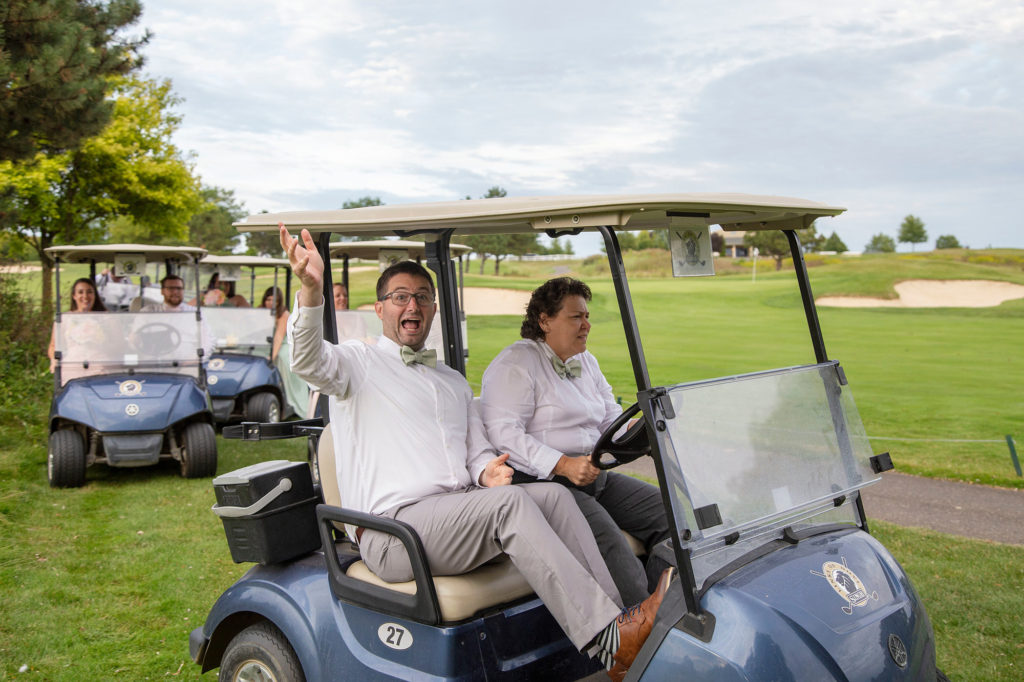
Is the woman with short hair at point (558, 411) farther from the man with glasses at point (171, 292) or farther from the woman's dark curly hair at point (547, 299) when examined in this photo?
the man with glasses at point (171, 292)

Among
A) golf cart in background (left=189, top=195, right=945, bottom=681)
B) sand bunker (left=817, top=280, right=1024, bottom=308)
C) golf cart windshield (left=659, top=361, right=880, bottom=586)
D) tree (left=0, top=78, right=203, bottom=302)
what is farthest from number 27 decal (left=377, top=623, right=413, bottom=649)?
sand bunker (left=817, top=280, right=1024, bottom=308)

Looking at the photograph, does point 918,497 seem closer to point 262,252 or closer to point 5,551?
point 5,551

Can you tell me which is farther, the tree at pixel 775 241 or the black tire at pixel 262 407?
the black tire at pixel 262 407

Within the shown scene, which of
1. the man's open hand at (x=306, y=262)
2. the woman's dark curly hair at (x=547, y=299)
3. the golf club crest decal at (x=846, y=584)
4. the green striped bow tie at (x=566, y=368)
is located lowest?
the golf club crest decal at (x=846, y=584)

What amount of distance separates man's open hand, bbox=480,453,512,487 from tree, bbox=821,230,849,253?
76.4 metres

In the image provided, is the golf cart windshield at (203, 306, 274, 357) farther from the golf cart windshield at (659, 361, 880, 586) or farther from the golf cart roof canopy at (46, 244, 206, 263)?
the golf cart windshield at (659, 361, 880, 586)

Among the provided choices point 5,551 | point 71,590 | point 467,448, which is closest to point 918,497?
point 467,448

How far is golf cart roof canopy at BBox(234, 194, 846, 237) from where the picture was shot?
7.41 ft

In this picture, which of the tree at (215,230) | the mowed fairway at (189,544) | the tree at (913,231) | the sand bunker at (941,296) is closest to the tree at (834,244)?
the tree at (913,231)

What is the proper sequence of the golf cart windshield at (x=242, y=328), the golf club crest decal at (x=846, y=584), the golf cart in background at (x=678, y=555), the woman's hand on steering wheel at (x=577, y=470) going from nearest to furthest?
the golf cart in background at (x=678, y=555), the golf club crest decal at (x=846, y=584), the woman's hand on steering wheel at (x=577, y=470), the golf cart windshield at (x=242, y=328)

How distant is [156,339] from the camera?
7.12 m

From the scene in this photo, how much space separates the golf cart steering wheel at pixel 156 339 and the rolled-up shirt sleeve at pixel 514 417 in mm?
4776

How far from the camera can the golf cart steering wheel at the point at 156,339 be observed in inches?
278

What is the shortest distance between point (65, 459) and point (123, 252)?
176 centimetres
